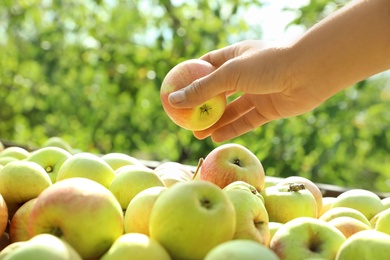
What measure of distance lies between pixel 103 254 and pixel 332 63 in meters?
0.80

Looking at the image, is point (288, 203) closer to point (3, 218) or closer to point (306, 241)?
point (306, 241)

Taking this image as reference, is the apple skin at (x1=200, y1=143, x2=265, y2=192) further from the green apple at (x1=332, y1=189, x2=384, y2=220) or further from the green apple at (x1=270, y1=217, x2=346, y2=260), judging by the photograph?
the green apple at (x1=270, y1=217, x2=346, y2=260)

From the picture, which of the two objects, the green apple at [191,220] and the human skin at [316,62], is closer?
the green apple at [191,220]

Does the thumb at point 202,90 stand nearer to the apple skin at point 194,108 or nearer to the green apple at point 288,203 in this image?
the apple skin at point 194,108

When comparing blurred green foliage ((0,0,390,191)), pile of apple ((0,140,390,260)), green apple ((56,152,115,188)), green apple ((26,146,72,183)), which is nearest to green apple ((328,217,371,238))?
pile of apple ((0,140,390,260))

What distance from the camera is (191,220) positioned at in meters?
1.09

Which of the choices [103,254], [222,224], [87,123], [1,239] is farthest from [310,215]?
[87,123]

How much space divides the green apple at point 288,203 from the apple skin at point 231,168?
0.08 m

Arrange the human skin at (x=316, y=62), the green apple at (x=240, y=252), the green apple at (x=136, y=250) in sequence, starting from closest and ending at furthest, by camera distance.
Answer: the green apple at (x=240, y=252)
the green apple at (x=136, y=250)
the human skin at (x=316, y=62)

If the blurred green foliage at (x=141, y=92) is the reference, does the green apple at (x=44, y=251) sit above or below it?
above

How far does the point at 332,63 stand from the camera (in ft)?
5.14

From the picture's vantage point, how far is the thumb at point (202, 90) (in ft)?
5.39

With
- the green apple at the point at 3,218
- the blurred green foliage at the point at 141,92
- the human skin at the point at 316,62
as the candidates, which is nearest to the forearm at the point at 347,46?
the human skin at the point at 316,62

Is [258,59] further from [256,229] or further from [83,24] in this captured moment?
[83,24]
